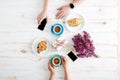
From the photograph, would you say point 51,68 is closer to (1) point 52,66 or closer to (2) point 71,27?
(1) point 52,66

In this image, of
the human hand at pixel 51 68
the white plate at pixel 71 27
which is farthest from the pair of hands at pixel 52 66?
the white plate at pixel 71 27

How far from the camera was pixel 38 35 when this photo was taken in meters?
1.86

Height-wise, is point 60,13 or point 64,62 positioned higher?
point 60,13

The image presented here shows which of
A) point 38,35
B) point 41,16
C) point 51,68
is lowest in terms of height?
point 51,68

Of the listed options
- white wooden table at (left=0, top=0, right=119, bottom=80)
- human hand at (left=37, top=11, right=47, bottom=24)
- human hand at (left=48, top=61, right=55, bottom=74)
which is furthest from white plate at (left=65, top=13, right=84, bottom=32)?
human hand at (left=48, top=61, right=55, bottom=74)

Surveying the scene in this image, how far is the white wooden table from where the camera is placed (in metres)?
1.81

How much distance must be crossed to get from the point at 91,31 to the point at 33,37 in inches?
15.6

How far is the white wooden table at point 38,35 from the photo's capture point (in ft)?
5.95

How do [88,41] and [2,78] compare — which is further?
[2,78]

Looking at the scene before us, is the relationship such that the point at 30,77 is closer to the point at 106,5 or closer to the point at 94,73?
the point at 94,73

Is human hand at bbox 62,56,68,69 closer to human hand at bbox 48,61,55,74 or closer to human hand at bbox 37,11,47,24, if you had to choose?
human hand at bbox 48,61,55,74

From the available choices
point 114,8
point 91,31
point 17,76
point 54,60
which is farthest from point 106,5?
point 17,76

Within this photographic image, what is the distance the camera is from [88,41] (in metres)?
1.79

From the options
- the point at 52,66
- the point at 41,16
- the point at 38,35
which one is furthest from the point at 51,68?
the point at 41,16
